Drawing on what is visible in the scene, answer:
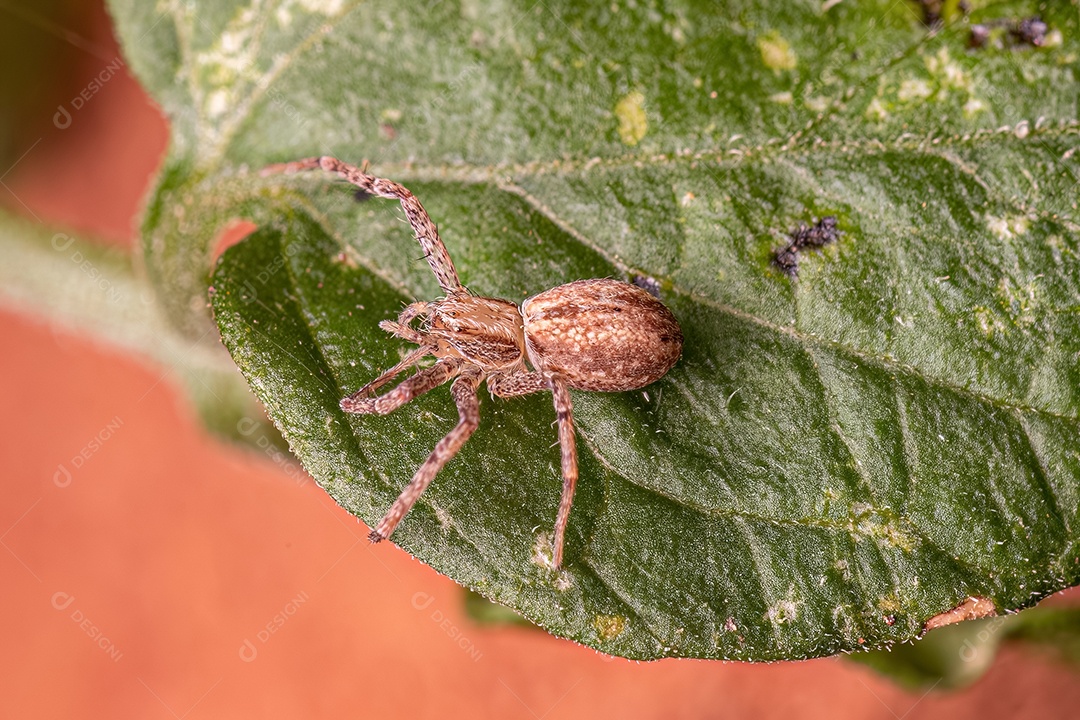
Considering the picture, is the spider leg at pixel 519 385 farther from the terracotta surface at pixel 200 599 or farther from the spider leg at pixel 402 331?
the terracotta surface at pixel 200 599

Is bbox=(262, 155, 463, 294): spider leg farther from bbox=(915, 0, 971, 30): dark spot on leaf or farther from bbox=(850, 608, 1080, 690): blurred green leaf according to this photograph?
bbox=(850, 608, 1080, 690): blurred green leaf

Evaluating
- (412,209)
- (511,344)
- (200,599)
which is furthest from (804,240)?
(200,599)

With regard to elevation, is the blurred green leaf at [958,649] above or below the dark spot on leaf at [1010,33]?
below

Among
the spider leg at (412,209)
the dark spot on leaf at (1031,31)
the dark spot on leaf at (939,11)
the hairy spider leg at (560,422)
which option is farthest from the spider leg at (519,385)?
the dark spot on leaf at (1031,31)

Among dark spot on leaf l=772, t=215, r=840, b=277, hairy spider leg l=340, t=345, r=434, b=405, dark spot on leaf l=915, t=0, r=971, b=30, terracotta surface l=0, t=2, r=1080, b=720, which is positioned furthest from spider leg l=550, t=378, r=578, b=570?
terracotta surface l=0, t=2, r=1080, b=720

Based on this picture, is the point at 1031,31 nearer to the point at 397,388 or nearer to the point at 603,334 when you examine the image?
the point at 603,334

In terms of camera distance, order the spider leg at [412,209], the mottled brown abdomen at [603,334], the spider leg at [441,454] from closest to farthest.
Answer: the spider leg at [441,454] → the mottled brown abdomen at [603,334] → the spider leg at [412,209]
